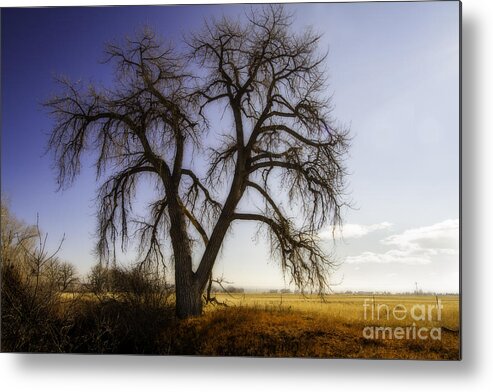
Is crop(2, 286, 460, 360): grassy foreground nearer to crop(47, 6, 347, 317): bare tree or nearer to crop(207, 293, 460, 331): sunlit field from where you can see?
crop(207, 293, 460, 331): sunlit field

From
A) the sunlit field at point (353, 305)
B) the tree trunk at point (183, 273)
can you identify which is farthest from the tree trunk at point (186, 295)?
the sunlit field at point (353, 305)

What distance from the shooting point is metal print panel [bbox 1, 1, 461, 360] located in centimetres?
536

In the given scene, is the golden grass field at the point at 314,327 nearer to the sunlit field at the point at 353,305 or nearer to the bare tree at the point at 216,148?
the sunlit field at the point at 353,305

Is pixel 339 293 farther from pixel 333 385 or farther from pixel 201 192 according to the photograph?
pixel 201 192

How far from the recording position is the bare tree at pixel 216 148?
18.0 ft

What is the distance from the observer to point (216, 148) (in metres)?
5.56

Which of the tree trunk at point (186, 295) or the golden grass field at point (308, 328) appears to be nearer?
the golden grass field at point (308, 328)

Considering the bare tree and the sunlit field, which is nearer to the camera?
the sunlit field

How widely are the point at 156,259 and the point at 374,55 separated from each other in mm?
1980

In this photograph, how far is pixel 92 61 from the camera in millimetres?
5660

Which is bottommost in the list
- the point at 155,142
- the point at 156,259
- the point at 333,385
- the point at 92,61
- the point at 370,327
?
the point at 333,385

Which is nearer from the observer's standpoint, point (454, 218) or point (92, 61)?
point (454, 218)

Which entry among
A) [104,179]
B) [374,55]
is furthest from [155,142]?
[374,55]

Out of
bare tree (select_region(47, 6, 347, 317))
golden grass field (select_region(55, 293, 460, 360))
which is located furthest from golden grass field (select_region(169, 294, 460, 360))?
bare tree (select_region(47, 6, 347, 317))
